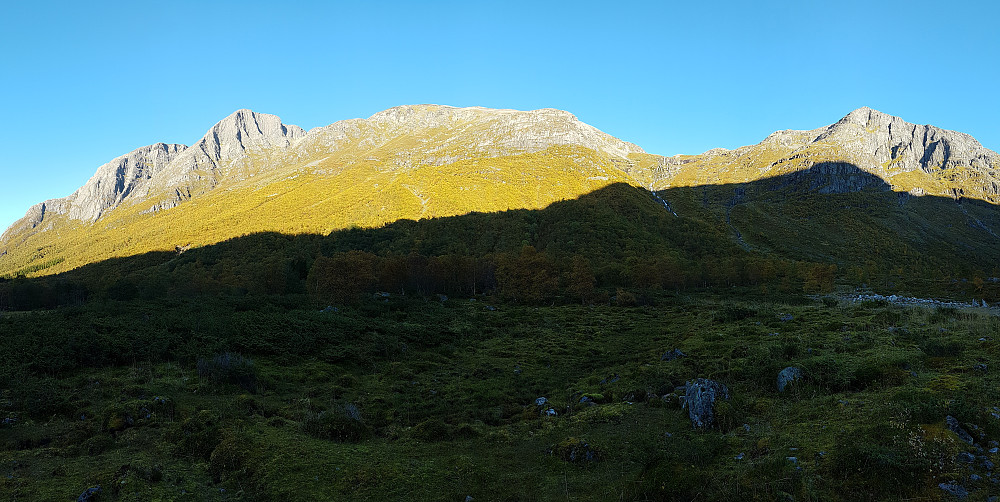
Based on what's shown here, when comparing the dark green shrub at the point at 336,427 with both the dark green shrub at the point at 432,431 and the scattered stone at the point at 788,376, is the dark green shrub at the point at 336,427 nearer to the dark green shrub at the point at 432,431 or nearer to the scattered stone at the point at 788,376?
the dark green shrub at the point at 432,431

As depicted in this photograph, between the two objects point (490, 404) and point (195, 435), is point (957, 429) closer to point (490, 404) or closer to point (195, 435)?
point (490, 404)

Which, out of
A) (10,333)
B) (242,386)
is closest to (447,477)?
(242,386)

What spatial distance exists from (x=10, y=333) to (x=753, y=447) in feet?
116

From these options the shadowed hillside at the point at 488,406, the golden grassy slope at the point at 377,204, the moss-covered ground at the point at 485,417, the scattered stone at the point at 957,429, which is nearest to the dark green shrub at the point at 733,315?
the shadowed hillside at the point at 488,406

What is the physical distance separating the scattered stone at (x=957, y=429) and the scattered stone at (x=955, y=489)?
77.5 inches

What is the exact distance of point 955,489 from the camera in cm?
708

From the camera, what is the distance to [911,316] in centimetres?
2598

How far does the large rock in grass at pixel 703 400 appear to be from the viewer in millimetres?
12656

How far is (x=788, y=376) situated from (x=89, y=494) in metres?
19.9

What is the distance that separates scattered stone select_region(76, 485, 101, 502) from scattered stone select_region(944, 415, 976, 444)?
18.6 metres

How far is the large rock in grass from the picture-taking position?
12656mm

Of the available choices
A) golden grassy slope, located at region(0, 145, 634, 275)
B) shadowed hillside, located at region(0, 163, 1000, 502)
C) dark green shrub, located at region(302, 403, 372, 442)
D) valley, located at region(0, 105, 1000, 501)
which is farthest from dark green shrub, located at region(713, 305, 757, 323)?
golden grassy slope, located at region(0, 145, 634, 275)

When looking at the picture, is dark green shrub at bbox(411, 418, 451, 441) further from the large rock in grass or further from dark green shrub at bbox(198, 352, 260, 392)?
dark green shrub at bbox(198, 352, 260, 392)

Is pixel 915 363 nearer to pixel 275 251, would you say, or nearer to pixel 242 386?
pixel 242 386
